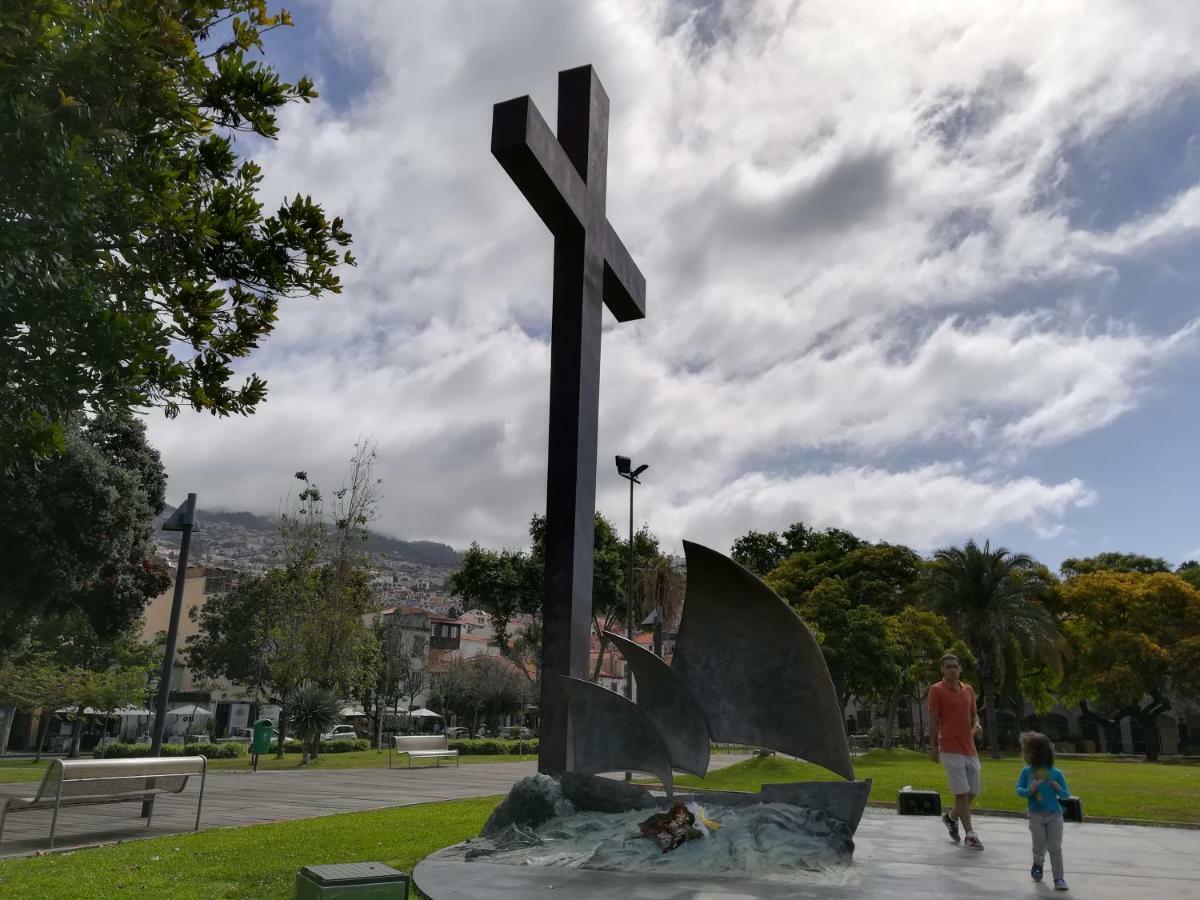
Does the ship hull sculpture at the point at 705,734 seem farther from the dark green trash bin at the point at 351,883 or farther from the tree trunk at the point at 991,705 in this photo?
the tree trunk at the point at 991,705

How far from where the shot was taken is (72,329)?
6129 mm

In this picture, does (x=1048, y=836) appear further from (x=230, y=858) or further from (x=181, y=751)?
(x=181, y=751)

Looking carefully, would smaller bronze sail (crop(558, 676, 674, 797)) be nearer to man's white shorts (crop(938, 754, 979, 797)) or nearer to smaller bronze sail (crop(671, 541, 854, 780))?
smaller bronze sail (crop(671, 541, 854, 780))

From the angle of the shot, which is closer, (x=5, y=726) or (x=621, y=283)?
(x=621, y=283)

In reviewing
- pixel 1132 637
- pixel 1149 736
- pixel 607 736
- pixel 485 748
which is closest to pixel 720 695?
pixel 607 736

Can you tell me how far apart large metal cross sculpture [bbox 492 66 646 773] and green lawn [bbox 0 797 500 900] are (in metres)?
2.04

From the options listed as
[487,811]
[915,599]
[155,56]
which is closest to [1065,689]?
[915,599]

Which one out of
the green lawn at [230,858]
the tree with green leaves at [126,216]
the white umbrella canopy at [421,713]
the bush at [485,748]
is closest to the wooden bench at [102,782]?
the green lawn at [230,858]

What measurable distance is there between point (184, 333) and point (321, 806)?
27.8 feet

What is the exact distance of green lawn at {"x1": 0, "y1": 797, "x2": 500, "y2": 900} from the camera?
20.8ft

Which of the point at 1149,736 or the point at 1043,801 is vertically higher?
the point at 1043,801

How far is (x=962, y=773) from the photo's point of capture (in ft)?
25.6

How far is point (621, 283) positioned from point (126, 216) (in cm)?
485

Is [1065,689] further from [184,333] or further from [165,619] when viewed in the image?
[165,619]
